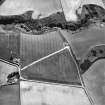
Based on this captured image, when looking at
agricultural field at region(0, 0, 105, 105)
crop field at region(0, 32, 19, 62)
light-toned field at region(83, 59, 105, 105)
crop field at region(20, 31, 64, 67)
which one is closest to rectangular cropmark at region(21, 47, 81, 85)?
agricultural field at region(0, 0, 105, 105)

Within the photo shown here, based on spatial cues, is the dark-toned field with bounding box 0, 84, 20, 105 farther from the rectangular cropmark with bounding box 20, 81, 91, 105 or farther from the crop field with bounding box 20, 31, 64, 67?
the crop field with bounding box 20, 31, 64, 67

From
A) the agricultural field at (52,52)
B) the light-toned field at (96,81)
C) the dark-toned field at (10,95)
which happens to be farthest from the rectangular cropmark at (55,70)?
the dark-toned field at (10,95)

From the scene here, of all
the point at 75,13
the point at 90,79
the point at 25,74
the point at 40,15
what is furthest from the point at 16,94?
the point at 75,13

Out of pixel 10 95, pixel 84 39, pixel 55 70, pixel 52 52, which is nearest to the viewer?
pixel 10 95

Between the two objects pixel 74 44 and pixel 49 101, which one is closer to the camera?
pixel 49 101

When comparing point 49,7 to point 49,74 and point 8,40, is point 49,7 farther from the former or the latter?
point 49,74

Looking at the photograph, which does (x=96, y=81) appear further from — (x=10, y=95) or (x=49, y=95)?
(x=10, y=95)

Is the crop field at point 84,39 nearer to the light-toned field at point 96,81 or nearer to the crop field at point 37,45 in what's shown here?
the crop field at point 37,45

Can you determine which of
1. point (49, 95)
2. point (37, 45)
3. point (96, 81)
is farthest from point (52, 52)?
point (96, 81)
